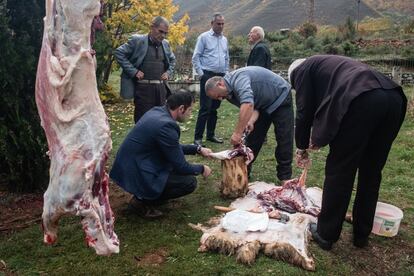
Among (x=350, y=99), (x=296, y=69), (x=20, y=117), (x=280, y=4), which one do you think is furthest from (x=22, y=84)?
(x=280, y=4)

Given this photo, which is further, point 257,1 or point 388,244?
point 257,1

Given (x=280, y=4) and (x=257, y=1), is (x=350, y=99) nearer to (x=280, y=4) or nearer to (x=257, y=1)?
(x=280, y=4)

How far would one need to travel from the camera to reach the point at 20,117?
4.67 meters

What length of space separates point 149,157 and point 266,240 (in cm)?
139

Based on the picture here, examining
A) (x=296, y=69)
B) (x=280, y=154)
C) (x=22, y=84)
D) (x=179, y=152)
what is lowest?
(x=280, y=154)

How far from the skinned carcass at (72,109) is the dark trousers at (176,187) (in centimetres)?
162

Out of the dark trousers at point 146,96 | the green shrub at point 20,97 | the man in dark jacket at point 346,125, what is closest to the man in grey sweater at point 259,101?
the man in dark jacket at point 346,125

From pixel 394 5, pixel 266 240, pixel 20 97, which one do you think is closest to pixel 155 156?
pixel 266 240

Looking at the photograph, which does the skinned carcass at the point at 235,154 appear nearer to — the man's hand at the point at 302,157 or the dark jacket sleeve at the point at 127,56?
the man's hand at the point at 302,157

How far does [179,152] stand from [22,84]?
192 cm

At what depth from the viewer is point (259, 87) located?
5.07 m

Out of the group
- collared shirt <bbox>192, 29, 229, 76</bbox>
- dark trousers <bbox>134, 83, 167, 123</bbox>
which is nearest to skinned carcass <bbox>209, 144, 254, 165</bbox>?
dark trousers <bbox>134, 83, 167, 123</bbox>

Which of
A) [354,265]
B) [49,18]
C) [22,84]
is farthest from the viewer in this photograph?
[22,84]

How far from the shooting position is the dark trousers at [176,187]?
4383 mm
